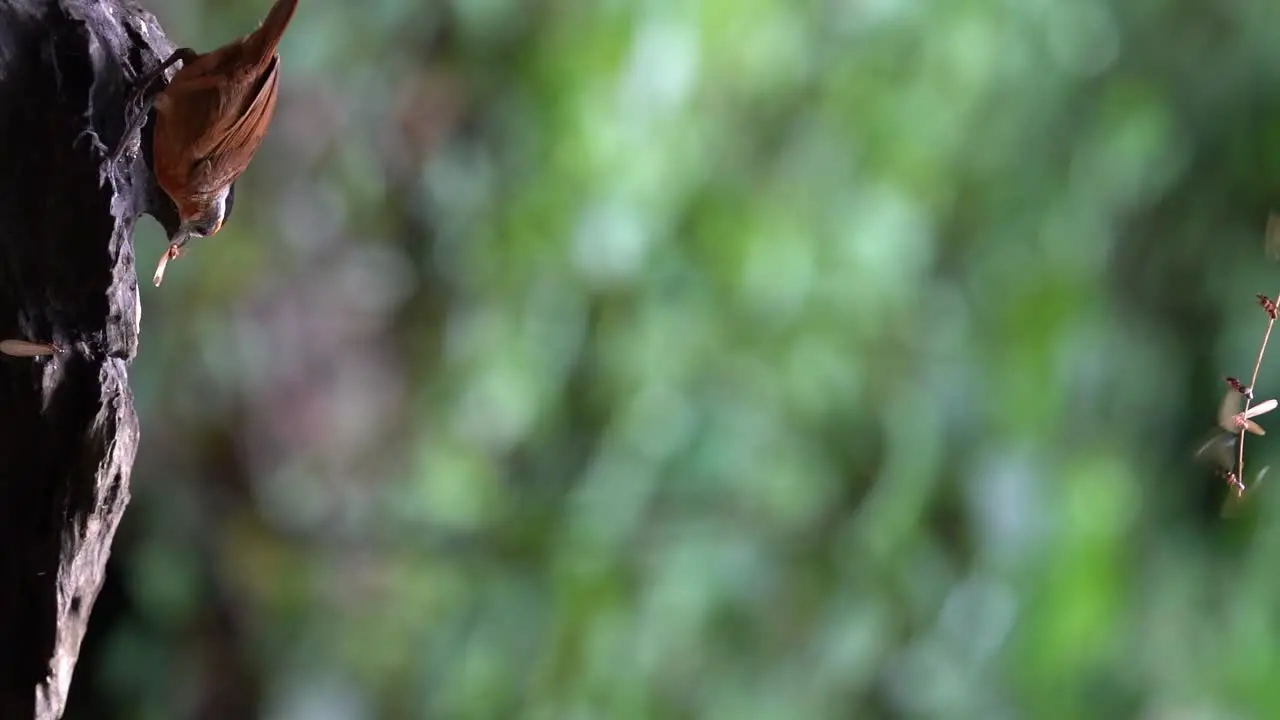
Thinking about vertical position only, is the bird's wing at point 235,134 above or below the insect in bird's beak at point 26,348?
above

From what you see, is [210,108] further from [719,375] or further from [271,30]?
[719,375]

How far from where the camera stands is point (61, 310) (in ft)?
0.77

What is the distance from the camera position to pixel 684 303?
2.67 feet

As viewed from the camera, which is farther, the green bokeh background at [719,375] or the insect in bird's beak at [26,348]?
the green bokeh background at [719,375]

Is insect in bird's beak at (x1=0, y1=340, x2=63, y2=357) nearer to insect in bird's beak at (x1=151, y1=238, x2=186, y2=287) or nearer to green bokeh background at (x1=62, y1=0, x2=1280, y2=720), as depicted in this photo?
insect in bird's beak at (x1=151, y1=238, x2=186, y2=287)

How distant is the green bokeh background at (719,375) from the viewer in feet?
2.44

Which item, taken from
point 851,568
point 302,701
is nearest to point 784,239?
point 851,568

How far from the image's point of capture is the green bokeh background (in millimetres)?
745

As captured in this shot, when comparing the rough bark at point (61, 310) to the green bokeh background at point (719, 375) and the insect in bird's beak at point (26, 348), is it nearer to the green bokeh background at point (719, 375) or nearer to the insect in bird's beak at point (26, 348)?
the insect in bird's beak at point (26, 348)

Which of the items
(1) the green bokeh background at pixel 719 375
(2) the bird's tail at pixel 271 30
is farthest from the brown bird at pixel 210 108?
(1) the green bokeh background at pixel 719 375

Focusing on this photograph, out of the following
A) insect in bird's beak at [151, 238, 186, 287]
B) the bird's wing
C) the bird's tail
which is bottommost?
insect in bird's beak at [151, 238, 186, 287]

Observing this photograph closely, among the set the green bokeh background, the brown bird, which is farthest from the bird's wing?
the green bokeh background

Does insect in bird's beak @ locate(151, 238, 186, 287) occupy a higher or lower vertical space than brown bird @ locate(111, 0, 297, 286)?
lower

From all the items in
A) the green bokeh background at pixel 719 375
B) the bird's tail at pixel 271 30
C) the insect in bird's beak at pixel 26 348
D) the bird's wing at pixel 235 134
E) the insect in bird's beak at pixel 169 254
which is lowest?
the insect in bird's beak at pixel 26 348
